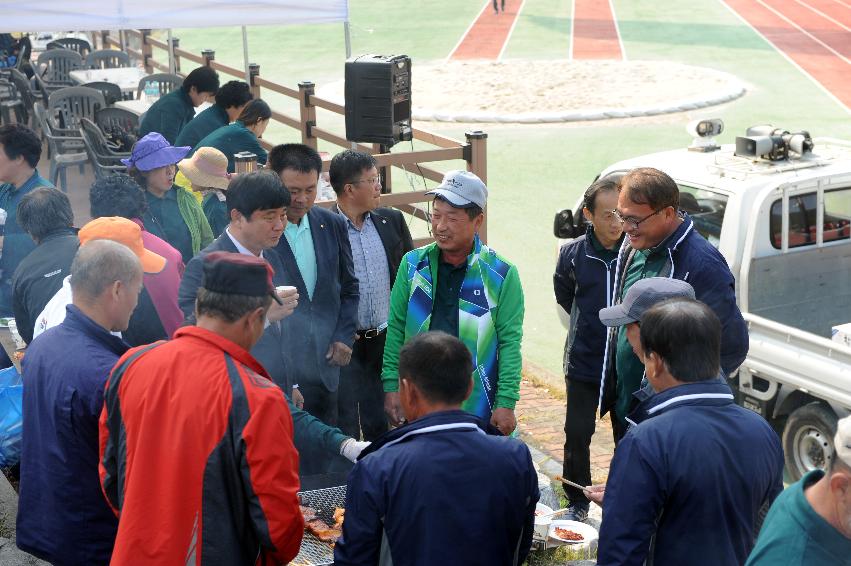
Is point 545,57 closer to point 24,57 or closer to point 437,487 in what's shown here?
point 24,57

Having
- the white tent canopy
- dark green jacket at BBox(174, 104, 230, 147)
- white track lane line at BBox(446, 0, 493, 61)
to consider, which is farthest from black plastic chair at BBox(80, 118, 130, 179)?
white track lane line at BBox(446, 0, 493, 61)

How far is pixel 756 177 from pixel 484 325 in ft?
9.96

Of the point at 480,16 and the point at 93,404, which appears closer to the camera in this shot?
the point at 93,404

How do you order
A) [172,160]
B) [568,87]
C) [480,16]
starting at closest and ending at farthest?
[172,160] < [568,87] < [480,16]

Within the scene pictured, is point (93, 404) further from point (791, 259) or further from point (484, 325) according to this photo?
point (791, 259)

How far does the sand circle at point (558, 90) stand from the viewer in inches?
765

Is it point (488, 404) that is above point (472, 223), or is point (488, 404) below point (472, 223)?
below

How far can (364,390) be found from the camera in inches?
225

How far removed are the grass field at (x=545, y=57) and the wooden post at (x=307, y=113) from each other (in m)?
2.33

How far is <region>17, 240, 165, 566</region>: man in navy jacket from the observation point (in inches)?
141

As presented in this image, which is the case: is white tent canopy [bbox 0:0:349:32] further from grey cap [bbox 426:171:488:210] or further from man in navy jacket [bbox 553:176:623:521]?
grey cap [bbox 426:171:488:210]

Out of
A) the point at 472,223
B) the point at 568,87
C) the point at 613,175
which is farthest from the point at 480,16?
the point at 472,223

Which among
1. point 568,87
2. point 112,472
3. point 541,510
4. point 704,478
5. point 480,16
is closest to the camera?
point 704,478

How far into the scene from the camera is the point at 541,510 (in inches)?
178
